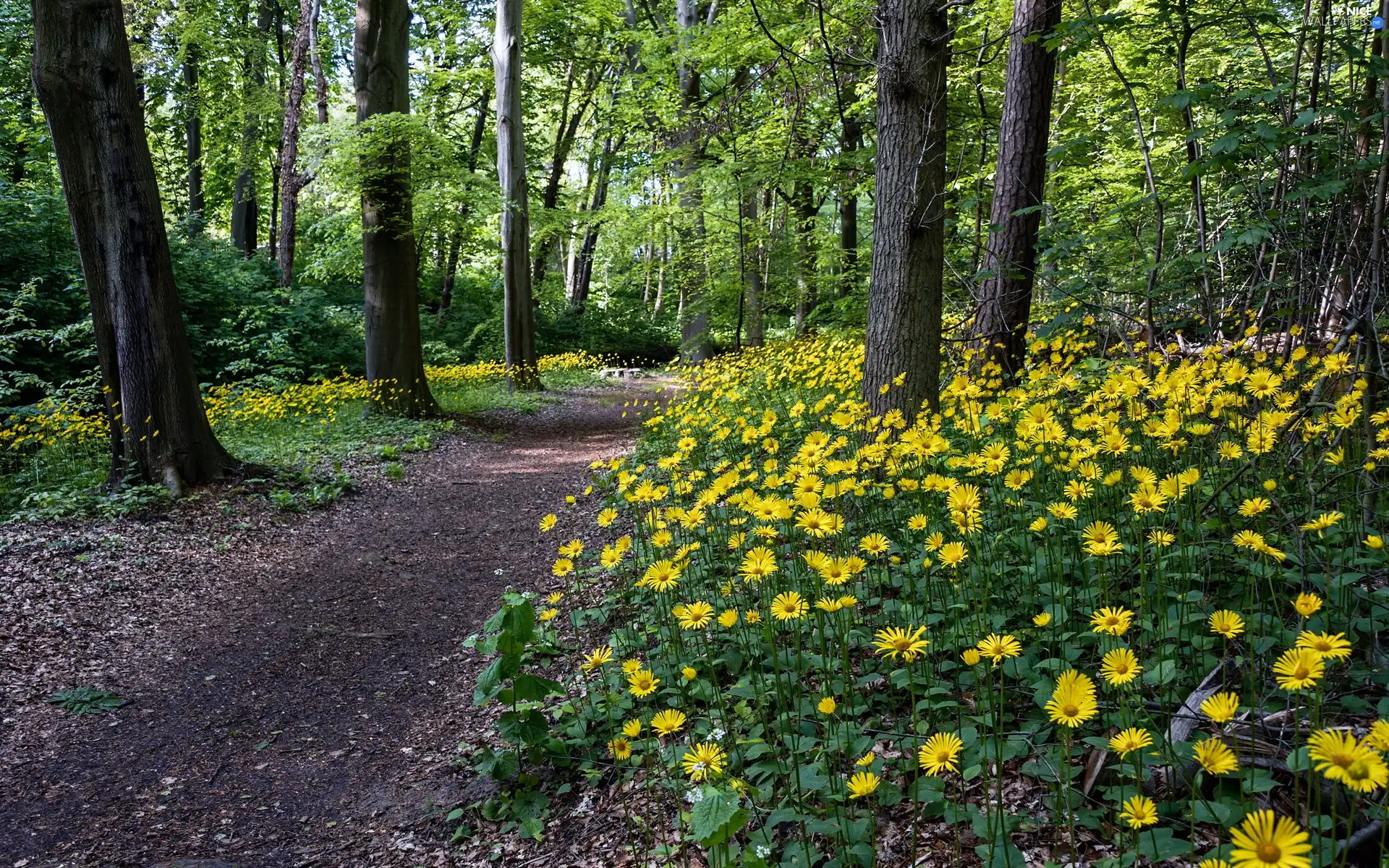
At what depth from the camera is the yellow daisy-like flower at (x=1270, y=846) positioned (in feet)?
3.35

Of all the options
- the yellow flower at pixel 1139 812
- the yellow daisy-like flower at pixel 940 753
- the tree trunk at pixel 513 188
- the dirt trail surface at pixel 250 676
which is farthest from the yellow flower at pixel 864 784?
the tree trunk at pixel 513 188

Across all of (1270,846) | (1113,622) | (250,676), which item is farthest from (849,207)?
(1270,846)

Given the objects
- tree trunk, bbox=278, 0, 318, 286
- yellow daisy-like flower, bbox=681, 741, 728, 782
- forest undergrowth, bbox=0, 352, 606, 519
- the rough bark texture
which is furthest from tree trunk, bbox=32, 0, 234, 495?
tree trunk, bbox=278, 0, 318, 286

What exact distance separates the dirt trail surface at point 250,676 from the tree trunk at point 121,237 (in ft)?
2.42

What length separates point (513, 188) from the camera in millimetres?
13773

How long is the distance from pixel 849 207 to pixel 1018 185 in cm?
815

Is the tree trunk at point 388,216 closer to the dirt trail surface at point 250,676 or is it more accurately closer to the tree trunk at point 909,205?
the dirt trail surface at point 250,676

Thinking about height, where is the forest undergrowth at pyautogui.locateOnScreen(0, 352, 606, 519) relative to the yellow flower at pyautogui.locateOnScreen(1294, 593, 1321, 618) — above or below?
below

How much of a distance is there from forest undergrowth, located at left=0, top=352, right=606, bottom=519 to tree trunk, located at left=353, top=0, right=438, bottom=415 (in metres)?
0.39

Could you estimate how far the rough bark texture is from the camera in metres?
6.49

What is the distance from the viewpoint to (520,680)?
291cm

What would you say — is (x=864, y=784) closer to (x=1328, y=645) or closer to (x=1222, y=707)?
(x=1222, y=707)

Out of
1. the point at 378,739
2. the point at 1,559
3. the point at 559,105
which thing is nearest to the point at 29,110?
the point at 559,105

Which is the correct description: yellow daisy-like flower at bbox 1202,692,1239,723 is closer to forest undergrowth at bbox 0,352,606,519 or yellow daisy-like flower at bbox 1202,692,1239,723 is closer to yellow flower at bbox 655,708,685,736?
yellow flower at bbox 655,708,685,736
